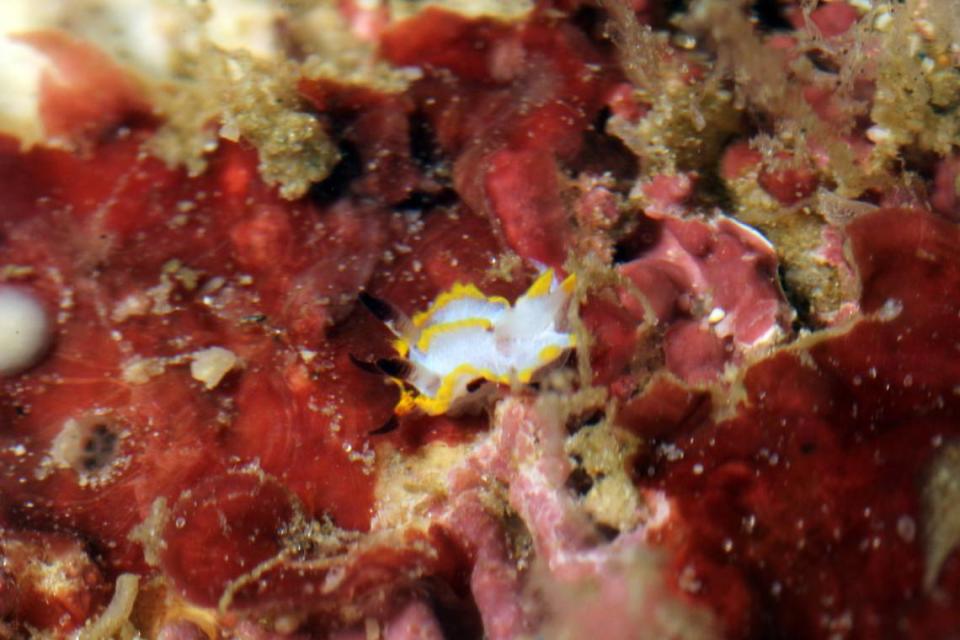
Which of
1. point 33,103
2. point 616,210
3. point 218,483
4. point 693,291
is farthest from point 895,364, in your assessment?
point 33,103

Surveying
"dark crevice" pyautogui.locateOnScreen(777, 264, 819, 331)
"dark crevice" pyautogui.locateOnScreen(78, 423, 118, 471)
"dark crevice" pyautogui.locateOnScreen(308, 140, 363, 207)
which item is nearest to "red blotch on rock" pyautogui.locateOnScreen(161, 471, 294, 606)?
"dark crevice" pyautogui.locateOnScreen(78, 423, 118, 471)

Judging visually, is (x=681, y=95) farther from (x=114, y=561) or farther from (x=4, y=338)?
(x=114, y=561)

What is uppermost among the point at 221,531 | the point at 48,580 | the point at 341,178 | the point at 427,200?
the point at 341,178

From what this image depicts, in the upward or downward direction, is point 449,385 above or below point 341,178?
below

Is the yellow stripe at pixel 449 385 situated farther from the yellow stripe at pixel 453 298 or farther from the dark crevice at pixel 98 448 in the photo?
the dark crevice at pixel 98 448

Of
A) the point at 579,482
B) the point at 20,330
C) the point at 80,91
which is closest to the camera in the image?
the point at 80,91

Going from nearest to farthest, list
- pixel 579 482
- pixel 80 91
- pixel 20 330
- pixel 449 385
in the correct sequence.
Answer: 1. pixel 80 91
2. pixel 579 482
3. pixel 20 330
4. pixel 449 385

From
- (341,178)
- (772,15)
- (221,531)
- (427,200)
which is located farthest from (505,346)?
(772,15)

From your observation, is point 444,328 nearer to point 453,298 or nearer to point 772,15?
point 453,298
